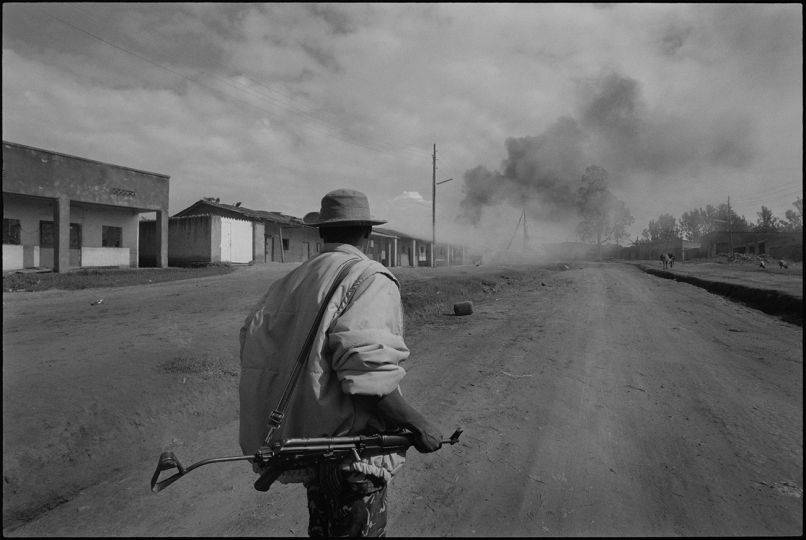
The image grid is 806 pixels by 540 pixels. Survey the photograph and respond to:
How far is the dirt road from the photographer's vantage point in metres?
2.73

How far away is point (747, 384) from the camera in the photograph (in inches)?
197

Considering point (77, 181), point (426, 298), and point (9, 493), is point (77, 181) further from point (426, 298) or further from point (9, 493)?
point (9, 493)

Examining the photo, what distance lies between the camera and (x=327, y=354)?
1.49 m

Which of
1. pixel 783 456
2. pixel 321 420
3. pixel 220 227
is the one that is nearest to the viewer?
pixel 321 420

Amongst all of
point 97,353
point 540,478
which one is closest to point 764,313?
point 540,478

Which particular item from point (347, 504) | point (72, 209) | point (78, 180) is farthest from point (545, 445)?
point (72, 209)

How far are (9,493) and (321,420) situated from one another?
10.1ft

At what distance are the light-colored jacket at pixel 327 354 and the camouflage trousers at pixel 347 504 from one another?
0.19 feet

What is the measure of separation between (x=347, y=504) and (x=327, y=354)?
0.53 metres

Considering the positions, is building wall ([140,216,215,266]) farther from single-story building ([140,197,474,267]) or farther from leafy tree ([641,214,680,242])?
leafy tree ([641,214,680,242])

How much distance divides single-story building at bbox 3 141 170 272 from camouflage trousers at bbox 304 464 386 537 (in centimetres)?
1897

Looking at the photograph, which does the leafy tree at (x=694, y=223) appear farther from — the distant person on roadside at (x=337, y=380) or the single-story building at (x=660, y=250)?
the distant person on roadside at (x=337, y=380)

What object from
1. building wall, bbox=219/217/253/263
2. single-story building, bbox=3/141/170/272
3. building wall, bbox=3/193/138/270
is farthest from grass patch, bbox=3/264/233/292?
building wall, bbox=219/217/253/263

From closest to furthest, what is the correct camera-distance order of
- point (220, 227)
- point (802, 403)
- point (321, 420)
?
point (321, 420)
point (802, 403)
point (220, 227)
